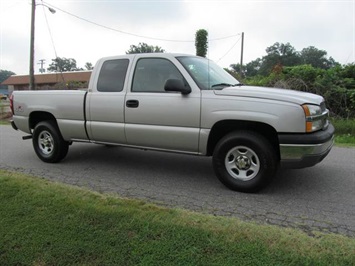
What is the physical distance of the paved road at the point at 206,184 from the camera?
3527 millimetres

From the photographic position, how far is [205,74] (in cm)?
475

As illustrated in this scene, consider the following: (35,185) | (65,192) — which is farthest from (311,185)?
(35,185)

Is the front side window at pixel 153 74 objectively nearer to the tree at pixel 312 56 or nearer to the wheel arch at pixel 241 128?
the wheel arch at pixel 241 128

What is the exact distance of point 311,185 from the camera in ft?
14.7

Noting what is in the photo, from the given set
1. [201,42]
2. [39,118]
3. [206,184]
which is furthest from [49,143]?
[201,42]

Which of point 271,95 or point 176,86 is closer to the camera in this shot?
point 271,95

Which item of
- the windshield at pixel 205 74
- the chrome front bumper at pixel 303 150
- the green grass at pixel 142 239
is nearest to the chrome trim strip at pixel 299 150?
the chrome front bumper at pixel 303 150

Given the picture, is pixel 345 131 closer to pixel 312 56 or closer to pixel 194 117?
pixel 194 117

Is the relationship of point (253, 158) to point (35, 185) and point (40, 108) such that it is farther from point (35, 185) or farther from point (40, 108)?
point (40, 108)

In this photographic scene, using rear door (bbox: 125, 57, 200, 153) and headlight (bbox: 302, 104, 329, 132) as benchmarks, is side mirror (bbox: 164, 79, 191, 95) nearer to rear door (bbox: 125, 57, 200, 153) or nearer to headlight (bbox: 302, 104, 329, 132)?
rear door (bbox: 125, 57, 200, 153)

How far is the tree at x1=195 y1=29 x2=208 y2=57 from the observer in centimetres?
1770

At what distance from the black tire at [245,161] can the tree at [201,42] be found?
14.2 metres

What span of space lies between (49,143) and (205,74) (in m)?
3.23

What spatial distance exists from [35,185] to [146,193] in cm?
148
